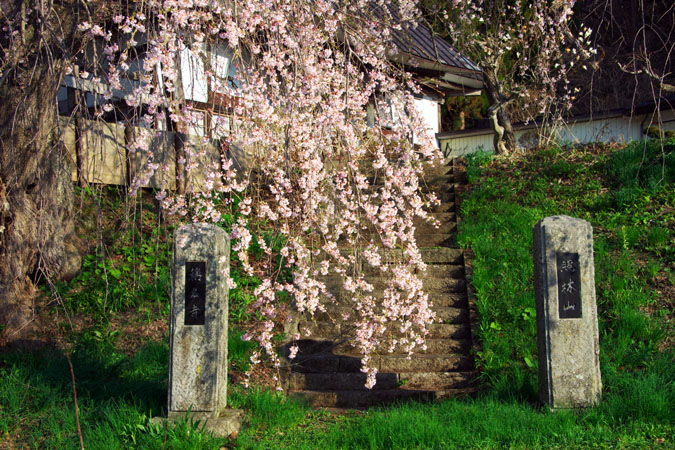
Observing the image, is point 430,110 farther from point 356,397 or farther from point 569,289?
point 569,289

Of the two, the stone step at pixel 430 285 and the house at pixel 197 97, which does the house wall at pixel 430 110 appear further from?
the stone step at pixel 430 285

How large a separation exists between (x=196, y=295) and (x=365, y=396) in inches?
78.5

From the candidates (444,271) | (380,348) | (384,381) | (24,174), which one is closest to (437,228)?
(444,271)

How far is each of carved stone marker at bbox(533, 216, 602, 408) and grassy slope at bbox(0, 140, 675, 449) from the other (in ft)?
0.64

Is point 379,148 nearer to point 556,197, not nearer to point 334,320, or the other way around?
point 334,320

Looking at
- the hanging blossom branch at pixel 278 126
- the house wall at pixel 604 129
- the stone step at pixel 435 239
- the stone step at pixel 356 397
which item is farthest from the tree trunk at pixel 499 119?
the stone step at pixel 356 397

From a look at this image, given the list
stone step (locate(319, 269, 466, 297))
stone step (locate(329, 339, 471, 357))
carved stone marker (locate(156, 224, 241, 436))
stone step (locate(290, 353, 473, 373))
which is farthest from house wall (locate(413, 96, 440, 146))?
carved stone marker (locate(156, 224, 241, 436))

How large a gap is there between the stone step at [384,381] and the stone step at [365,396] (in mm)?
101

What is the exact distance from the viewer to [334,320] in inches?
247

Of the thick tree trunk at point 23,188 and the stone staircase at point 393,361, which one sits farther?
the thick tree trunk at point 23,188

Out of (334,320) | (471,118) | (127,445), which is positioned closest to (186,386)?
(127,445)

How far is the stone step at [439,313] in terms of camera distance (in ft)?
20.7

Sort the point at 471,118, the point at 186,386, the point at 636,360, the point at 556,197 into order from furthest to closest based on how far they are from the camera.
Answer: the point at 471,118 < the point at 556,197 < the point at 636,360 < the point at 186,386

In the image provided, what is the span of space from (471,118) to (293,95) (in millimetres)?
16729
